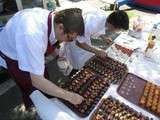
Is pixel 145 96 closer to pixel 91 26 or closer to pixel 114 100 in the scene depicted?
pixel 114 100

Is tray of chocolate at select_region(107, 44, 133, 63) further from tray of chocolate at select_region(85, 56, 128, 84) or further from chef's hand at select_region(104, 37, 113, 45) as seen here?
chef's hand at select_region(104, 37, 113, 45)

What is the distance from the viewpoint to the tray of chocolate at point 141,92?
4.32ft

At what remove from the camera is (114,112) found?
49.4 inches

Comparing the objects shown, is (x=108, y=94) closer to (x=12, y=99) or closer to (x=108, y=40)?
(x=108, y=40)

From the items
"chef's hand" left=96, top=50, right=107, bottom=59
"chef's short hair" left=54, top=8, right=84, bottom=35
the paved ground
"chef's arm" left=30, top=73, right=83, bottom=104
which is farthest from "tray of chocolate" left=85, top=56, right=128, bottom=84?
the paved ground

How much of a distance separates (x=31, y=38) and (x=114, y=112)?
1.79 ft

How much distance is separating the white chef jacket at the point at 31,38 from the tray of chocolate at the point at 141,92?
0.49m

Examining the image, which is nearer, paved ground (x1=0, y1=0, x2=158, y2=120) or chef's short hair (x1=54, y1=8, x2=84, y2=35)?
chef's short hair (x1=54, y1=8, x2=84, y2=35)

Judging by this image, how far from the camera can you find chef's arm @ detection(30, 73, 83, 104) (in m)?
1.20

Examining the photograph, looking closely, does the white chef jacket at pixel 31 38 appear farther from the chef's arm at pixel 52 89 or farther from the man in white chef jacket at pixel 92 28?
the man in white chef jacket at pixel 92 28

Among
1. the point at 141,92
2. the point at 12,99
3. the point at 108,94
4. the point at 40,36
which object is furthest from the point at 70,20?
the point at 12,99

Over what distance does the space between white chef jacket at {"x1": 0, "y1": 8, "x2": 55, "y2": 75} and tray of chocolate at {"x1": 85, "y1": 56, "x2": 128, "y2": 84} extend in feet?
1.26

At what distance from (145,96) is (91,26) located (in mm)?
604

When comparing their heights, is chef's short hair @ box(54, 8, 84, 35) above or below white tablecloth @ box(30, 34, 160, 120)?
above
